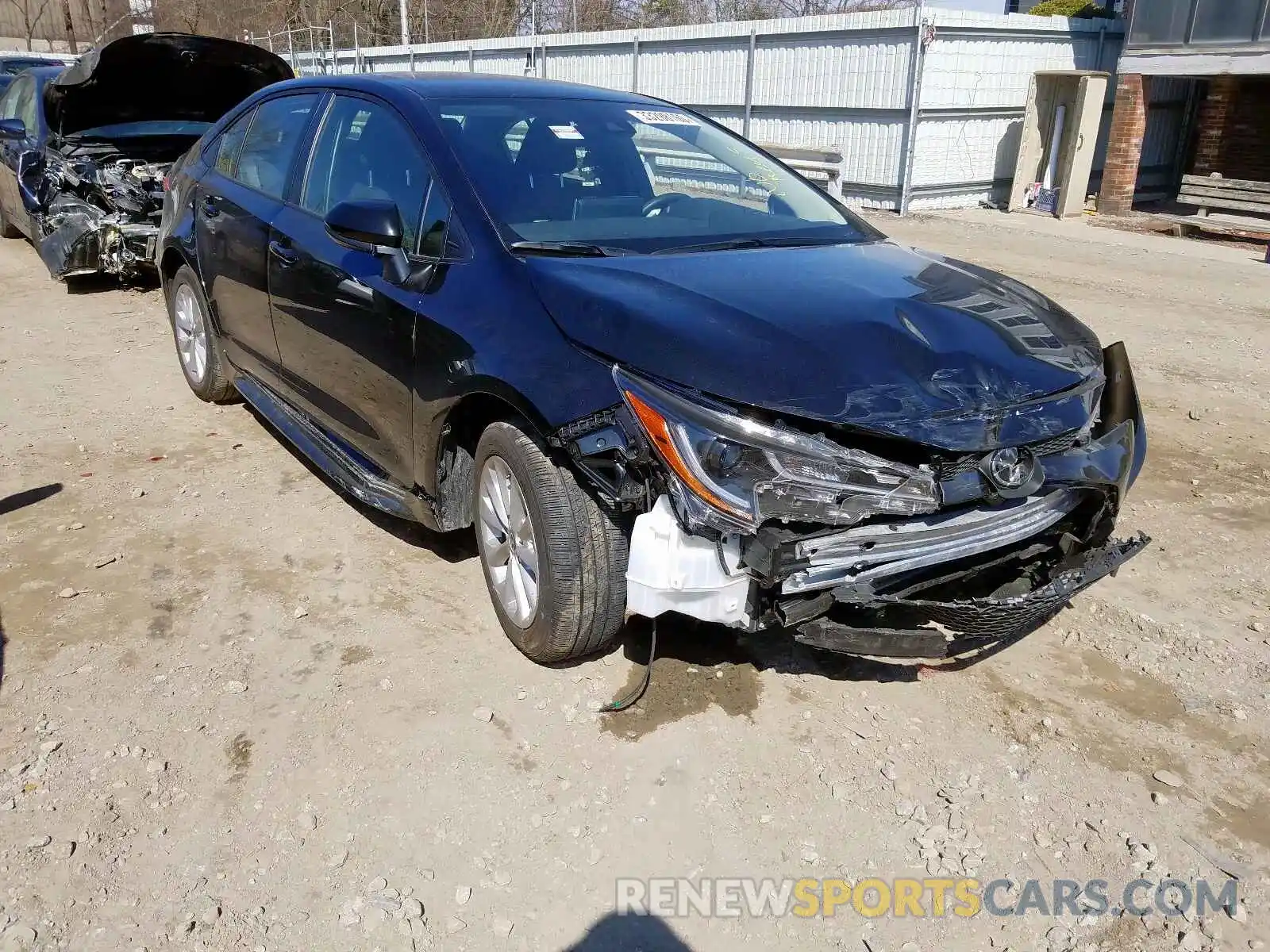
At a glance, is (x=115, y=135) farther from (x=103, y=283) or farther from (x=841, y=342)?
(x=841, y=342)

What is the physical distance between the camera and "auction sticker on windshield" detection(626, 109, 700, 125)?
402 centimetres

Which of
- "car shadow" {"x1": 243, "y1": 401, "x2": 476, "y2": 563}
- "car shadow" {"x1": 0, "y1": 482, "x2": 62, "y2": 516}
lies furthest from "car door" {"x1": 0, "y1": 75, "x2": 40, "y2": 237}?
"car shadow" {"x1": 243, "y1": 401, "x2": 476, "y2": 563}

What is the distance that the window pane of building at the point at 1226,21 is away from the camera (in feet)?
41.2

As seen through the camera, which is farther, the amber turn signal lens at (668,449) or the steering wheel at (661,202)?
the steering wheel at (661,202)

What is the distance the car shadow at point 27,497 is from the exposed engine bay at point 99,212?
400 cm

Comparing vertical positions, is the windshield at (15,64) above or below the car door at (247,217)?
above

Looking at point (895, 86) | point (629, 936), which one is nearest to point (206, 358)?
point (629, 936)

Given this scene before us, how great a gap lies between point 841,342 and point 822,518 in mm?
527

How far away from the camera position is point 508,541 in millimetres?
3172

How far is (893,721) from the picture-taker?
117 inches

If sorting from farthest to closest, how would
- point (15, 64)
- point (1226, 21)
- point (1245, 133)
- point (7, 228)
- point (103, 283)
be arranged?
point (15, 64) < point (1245, 133) < point (1226, 21) < point (7, 228) < point (103, 283)

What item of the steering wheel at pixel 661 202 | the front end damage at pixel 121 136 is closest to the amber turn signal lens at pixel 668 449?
the steering wheel at pixel 661 202

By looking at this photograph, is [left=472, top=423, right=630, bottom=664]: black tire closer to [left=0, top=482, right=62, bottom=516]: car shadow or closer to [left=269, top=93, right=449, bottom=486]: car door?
[left=269, top=93, right=449, bottom=486]: car door

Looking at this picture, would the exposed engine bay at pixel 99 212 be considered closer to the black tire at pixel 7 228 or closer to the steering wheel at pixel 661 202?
the black tire at pixel 7 228
